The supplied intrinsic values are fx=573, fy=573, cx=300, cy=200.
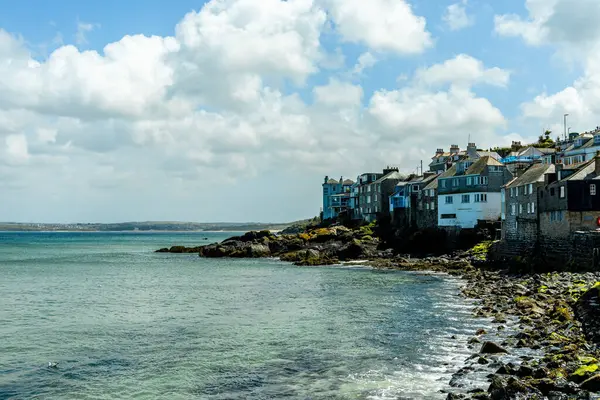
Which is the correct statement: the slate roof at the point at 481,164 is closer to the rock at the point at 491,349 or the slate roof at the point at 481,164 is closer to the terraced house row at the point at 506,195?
the terraced house row at the point at 506,195

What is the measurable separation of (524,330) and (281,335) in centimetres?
1233

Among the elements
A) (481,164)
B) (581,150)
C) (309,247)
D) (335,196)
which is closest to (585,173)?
(481,164)

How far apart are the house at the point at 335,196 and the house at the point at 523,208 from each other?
69.1 metres

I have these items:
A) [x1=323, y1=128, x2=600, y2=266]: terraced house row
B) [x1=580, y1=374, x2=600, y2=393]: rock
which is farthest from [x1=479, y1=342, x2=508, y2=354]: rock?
[x1=323, y1=128, x2=600, y2=266]: terraced house row

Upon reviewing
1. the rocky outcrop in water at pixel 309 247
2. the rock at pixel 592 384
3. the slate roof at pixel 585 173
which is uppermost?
the slate roof at pixel 585 173

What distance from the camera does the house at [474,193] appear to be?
3152 inches

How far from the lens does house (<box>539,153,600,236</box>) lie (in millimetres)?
53125

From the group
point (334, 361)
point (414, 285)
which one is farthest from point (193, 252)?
point (334, 361)

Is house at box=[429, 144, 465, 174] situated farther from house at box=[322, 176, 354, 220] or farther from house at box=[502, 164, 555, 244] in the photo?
house at box=[502, 164, 555, 244]

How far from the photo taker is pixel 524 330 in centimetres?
2880

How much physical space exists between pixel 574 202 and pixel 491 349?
34578 millimetres

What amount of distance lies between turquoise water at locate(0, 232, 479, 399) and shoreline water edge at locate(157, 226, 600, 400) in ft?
4.42

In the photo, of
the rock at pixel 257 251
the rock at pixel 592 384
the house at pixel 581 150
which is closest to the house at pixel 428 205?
the house at pixel 581 150

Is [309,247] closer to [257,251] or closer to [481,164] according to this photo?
[257,251]
